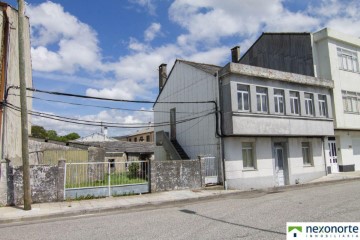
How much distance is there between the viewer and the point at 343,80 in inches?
873

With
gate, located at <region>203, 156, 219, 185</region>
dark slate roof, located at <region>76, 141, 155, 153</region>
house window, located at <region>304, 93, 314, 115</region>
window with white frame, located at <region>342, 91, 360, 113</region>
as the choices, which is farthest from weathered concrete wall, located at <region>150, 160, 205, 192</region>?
dark slate roof, located at <region>76, 141, 155, 153</region>

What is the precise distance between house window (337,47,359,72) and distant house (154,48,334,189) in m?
2.65

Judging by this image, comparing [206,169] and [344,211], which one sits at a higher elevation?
[206,169]

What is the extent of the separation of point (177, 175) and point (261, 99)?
6.81 m

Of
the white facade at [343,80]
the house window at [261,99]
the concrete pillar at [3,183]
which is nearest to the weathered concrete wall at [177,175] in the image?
the house window at [261,99]

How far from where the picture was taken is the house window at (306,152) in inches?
802

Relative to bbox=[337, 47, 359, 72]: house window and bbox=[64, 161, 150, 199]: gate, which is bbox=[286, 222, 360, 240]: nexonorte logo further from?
bbox=[337, 47, 359, 72]: house window

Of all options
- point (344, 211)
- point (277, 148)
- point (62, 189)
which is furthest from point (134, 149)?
point (344, 211)

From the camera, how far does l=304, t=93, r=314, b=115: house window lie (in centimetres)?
1994

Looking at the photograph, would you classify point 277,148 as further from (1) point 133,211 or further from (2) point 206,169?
(1) point 133,211

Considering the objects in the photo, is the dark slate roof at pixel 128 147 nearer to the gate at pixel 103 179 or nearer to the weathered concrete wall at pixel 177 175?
the gate at pixel 103 179

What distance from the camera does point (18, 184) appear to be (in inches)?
461

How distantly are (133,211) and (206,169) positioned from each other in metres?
6.18

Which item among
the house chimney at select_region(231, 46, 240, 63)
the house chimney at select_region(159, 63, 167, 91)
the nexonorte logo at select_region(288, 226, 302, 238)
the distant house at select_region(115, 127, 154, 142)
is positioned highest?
the house chimney at select_region(231, 46, 240, 63)
